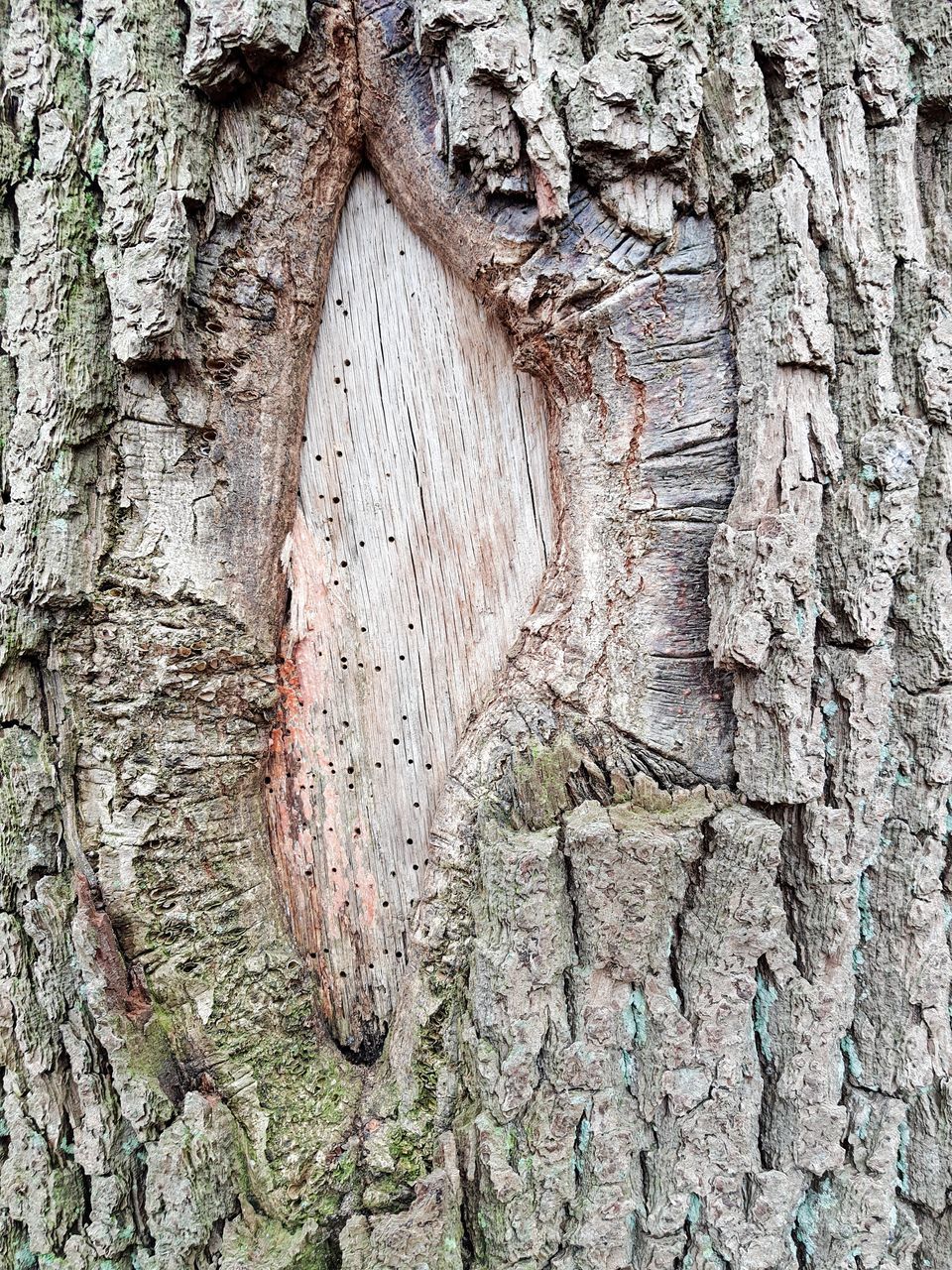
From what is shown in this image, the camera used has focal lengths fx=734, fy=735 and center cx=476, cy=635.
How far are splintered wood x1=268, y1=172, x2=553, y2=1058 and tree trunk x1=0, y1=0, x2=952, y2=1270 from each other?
3.2 inches

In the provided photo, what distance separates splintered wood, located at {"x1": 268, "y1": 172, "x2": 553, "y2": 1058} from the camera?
160cm

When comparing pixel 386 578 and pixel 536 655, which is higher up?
pixel 386 578

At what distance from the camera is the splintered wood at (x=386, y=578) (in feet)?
5.24

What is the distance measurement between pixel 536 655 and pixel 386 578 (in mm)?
380

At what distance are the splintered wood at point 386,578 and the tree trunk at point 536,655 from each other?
3.2 inches

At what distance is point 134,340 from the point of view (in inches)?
53.1

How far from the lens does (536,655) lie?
59.7 inches

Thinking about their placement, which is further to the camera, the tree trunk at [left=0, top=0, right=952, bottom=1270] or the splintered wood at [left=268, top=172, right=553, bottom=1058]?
the splintered wood at [left=268, top=172, right=553, bottom=1058]

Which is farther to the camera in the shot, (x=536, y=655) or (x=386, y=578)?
(x=386, y=578)

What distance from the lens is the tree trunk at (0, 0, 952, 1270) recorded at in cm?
132

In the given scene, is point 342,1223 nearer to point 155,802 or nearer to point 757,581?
point 155,802

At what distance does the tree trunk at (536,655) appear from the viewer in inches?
51.9

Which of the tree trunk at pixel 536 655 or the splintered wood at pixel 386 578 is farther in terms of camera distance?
the splintered wood at pixel 386 578

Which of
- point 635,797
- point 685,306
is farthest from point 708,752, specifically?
point 685,306
